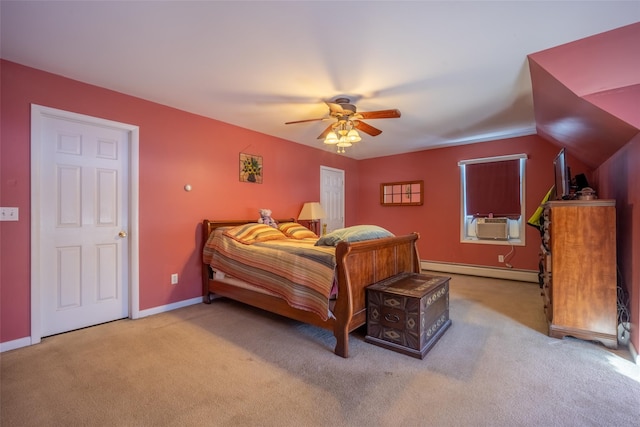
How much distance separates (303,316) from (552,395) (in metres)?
1.71

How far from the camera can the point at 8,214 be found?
2.33 metres

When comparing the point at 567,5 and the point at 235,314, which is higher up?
the point at 567,5

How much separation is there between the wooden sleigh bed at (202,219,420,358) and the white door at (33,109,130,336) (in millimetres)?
1089

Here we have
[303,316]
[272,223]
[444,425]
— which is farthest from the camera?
[272,223]

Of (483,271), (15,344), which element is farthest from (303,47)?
(483,271)

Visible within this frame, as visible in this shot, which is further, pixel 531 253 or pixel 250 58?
pixel 531 253

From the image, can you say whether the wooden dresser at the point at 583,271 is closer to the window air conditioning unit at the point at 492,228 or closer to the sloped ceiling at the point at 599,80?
the sloped ceiling at the point at 599,80

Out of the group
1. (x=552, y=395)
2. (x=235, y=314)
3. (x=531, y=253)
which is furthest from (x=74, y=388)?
(x=531, y=253)

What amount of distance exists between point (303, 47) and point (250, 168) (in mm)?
2280

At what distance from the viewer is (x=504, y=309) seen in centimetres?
324

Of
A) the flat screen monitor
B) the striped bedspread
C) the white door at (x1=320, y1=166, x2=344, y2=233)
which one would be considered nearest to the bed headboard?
the striped bedspread

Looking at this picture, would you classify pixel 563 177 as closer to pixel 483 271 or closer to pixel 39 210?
pixel 483 271

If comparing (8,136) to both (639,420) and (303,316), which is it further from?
(639,420)

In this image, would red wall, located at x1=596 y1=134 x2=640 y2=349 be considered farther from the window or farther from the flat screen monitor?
the window
